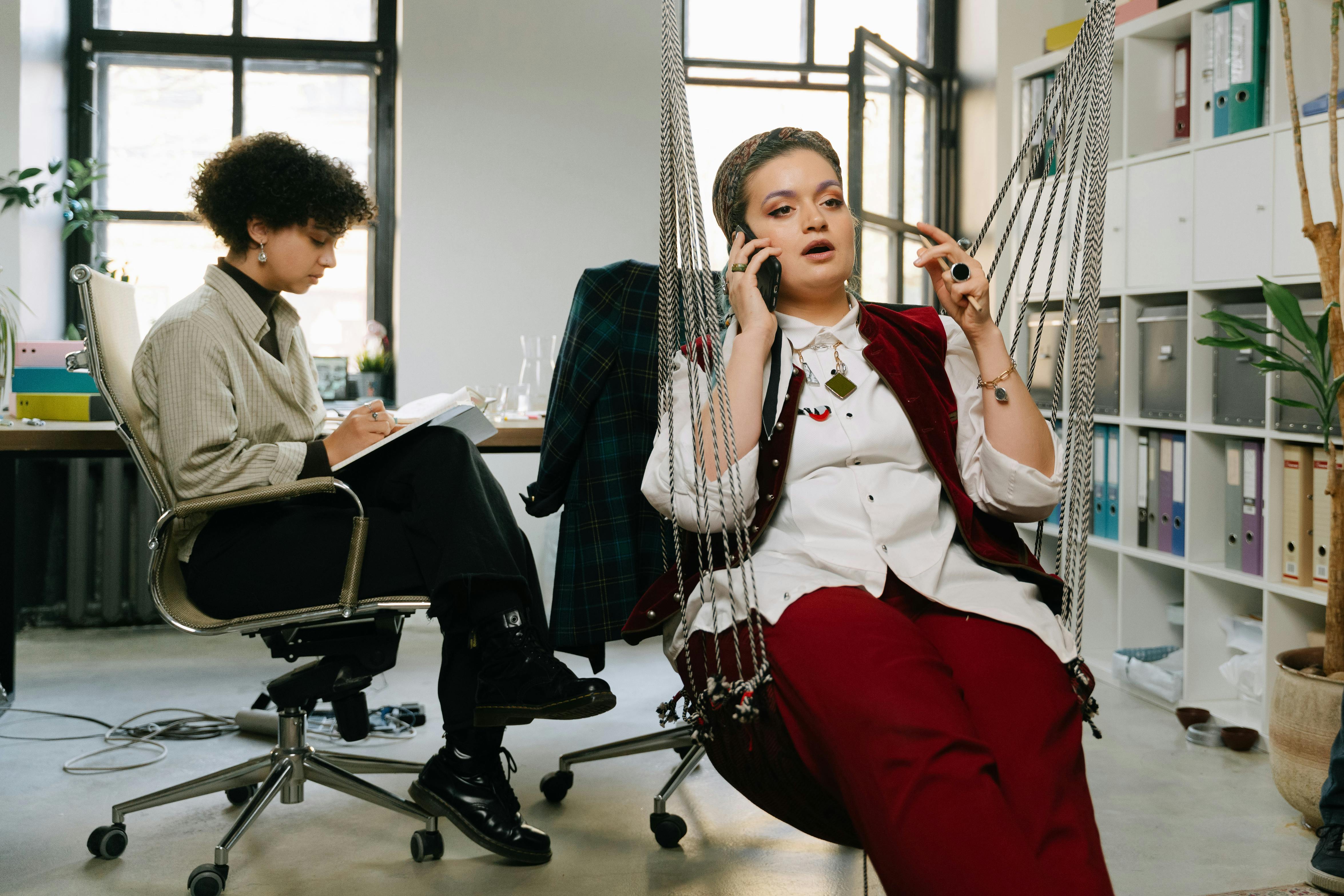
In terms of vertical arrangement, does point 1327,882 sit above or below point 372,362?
below

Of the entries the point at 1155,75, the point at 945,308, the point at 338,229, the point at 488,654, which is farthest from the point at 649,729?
the point at 1155,75

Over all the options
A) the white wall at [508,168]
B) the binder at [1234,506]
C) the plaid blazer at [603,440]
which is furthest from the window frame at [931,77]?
the plaid blazer at [603,440]

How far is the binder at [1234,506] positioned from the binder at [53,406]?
9.04 feet

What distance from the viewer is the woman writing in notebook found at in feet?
6.34

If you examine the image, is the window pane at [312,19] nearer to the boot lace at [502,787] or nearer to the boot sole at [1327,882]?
the boot lace at [502,787]

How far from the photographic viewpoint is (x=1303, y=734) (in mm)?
2215

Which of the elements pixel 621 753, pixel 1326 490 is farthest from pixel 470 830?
pixel 1326 490

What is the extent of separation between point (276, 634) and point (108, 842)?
49 centimetres

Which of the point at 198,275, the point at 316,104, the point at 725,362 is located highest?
the point at 316,104

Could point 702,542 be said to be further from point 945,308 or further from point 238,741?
point 238,741

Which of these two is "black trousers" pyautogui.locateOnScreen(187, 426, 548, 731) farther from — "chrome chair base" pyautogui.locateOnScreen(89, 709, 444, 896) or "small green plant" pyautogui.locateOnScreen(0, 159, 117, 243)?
"small green plant" pyautogui.locateOnScreen(0, 159, 117, 243)

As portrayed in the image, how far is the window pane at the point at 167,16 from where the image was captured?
4168mm

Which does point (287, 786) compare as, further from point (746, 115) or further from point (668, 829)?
point (746, 115)

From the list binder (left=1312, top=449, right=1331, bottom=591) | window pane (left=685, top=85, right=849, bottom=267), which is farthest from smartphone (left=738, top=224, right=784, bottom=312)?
window pane (left=685, top=85, right=849, bottom=267)
